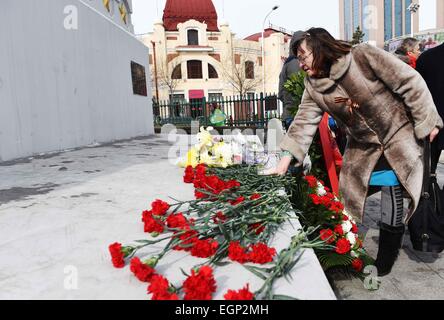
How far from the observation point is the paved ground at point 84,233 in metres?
1.37

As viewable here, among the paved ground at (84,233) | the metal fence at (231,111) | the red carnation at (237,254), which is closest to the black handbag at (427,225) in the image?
the paved ground at (84,233)

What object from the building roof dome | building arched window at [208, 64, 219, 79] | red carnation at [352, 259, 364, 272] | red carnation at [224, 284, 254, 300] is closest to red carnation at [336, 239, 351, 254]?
red carnation at [352, 259, 364, 272]

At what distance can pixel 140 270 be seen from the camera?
1.26 metres

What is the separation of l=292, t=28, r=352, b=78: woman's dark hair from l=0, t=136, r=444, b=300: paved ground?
138 cm

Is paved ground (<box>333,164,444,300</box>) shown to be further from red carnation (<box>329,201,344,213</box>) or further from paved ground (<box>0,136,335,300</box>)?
paved ground (<box>0,136,335,300</box>)

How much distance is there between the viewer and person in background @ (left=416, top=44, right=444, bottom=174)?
2779 millimetres

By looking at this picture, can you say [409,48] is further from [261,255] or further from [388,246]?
[261,255]

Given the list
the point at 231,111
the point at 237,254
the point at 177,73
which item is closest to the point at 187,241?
the point at 237,254

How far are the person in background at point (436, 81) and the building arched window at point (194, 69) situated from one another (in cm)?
3289

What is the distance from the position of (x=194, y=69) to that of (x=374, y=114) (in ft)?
111
